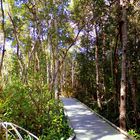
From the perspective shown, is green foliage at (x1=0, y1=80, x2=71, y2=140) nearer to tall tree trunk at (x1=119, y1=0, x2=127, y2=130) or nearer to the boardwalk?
the boardwalk

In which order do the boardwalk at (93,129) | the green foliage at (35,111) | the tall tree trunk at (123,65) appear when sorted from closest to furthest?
the green foliage at (35,111), the boardwalk at (93,129), the tall tree trunk at (123,65)

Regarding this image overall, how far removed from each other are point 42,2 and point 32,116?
9837 mm

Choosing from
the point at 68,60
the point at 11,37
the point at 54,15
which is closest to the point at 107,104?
the point at 54,15

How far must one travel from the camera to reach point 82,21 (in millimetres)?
20969

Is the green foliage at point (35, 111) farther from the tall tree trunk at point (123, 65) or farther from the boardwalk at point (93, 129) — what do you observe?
the tall tree trunk at point (123, 65)

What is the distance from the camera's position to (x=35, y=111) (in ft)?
35.3

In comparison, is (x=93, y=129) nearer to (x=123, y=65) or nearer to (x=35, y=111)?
(x=35, y=111)

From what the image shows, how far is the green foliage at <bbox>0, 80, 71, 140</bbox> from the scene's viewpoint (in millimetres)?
10227

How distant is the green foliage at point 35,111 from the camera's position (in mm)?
10227

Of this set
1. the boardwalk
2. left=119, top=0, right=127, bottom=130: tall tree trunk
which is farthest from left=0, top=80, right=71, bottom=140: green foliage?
left=119, top=0, right=127, bottom=130: tall tree trunk

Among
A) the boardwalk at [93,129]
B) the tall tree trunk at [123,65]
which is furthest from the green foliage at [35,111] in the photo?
the tall tree trunk at [123,65]

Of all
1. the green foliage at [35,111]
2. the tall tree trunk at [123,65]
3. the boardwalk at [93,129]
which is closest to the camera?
the green foliage at [35,111]

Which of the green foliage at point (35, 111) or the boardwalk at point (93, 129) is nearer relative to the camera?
the green foliage at point (35, 111)

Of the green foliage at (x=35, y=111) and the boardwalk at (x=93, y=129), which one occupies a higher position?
the green foliage at (x=35, y=111)
